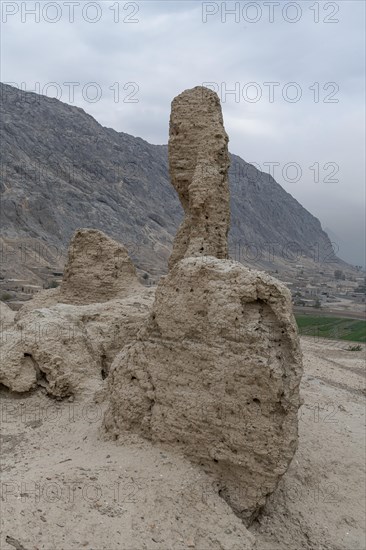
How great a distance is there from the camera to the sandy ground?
15.8ft

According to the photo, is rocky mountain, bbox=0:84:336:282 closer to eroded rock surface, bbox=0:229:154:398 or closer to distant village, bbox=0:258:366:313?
distant village, bbox=0:258:366:313

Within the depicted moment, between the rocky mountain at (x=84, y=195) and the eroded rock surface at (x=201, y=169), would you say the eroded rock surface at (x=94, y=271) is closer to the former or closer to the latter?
the eroded rock surface at (x=201, y=169)

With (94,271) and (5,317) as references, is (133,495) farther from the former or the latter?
(5,317)

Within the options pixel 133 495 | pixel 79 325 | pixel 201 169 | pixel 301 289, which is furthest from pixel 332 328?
pixel 301 289

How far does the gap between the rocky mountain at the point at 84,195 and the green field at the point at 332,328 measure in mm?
19582

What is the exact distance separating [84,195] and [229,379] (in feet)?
215

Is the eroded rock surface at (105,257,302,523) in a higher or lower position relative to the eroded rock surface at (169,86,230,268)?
lower

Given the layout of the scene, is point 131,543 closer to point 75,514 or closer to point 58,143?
point 75,514

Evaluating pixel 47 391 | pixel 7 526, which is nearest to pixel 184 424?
pixel 7 526

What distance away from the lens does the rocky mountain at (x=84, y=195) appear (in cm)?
5609

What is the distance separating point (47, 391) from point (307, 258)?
118141 mm

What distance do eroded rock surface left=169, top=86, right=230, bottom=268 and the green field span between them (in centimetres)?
2474

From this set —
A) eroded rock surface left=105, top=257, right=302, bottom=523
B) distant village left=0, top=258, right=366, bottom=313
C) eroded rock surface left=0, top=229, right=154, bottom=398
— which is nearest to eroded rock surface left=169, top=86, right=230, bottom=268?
eroded rock surface left=0, top=229, right=154, bottom=398

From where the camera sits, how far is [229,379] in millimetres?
5762
